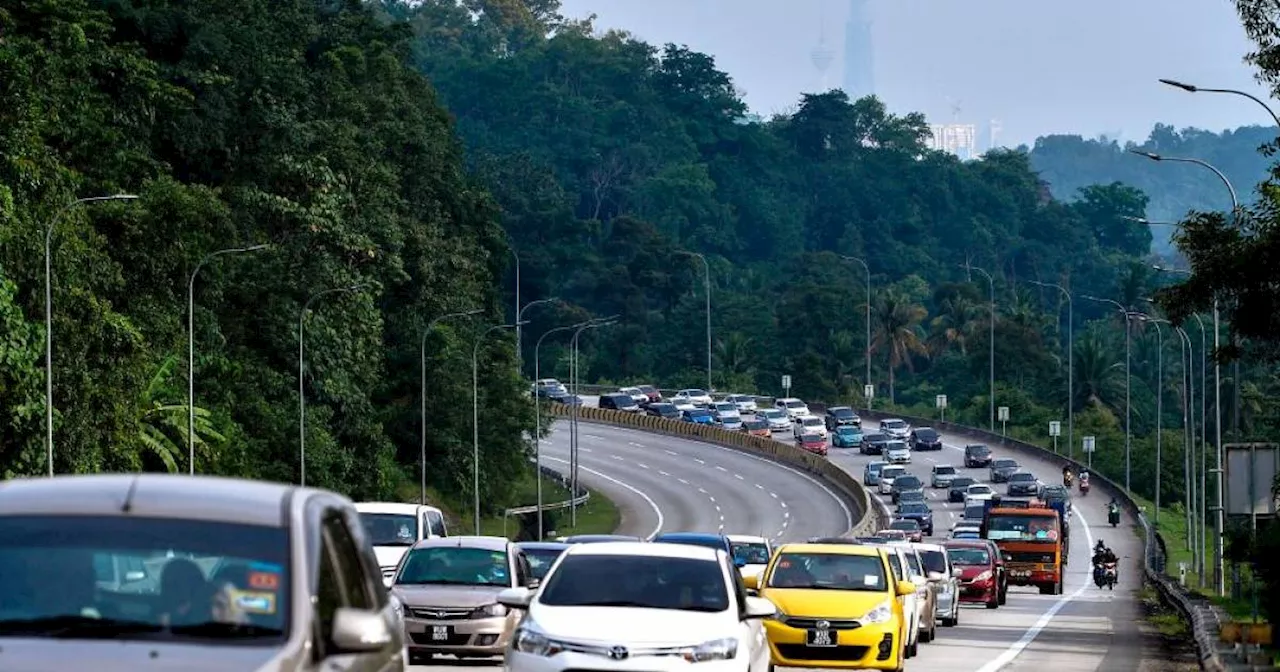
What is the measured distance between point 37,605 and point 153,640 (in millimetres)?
561

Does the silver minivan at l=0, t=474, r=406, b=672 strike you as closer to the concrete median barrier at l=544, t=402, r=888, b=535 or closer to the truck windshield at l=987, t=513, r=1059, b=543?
the truck windshield at l=987, t=513, r=1059, b=543

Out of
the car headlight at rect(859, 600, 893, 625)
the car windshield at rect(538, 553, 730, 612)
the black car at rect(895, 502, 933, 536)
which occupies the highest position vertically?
the car windshield at rect(538, 553, 730, 612)

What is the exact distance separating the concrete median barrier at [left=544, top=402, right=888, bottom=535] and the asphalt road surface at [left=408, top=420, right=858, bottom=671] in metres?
0.64

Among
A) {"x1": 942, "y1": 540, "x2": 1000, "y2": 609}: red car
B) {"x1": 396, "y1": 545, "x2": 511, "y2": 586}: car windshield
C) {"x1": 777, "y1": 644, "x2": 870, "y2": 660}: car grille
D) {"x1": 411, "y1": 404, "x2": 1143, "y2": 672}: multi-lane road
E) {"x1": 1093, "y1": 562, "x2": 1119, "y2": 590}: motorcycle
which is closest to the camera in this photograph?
{"x1": 777, "y1": 644, "x2": 870, "y2": 660}: car grille

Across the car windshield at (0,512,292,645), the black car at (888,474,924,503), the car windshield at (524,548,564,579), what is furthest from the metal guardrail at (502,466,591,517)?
the car windshield at (0,512,292,645)

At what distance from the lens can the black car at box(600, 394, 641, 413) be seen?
437 feet

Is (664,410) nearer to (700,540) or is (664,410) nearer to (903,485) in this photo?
(903,485)

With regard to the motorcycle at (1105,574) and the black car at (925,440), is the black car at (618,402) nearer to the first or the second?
the black car at (925,440)

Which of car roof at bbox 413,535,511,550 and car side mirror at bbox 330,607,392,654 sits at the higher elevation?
car side mirror at bbox 330,607,392,654

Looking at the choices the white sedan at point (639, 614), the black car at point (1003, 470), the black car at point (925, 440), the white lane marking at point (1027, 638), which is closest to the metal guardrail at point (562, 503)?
the black car at point (1003, 470)

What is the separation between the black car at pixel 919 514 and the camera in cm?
9088

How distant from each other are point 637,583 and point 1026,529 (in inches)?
1756

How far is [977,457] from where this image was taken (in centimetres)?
11556

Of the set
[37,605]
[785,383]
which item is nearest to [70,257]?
[37,605]
